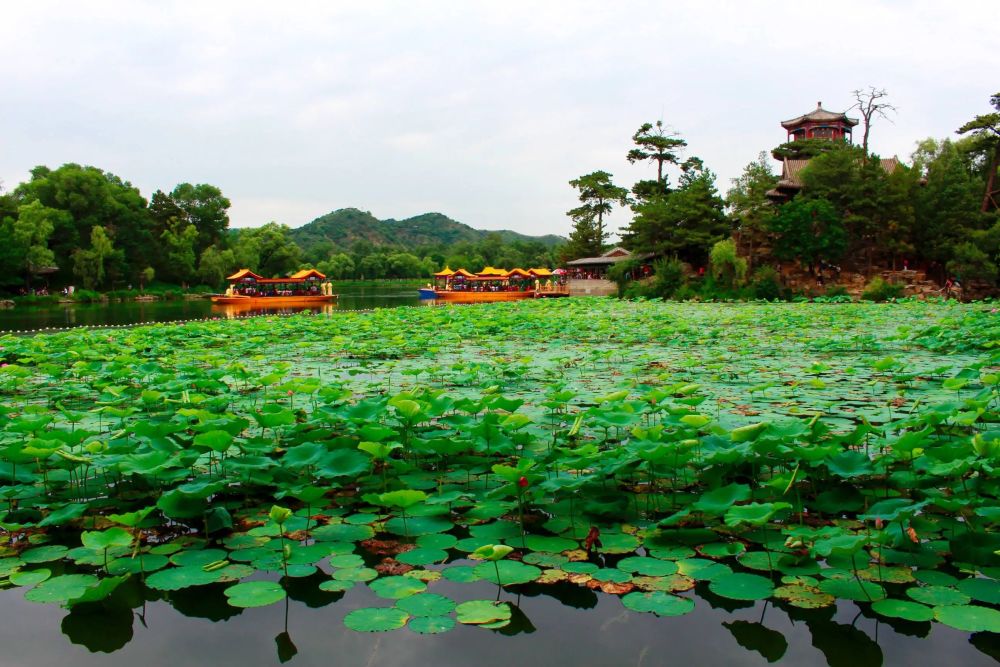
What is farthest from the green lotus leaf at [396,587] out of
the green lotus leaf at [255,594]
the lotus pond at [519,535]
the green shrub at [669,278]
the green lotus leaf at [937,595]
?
the green shrub at [669,278]

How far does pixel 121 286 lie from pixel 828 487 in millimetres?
43943

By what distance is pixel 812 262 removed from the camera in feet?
69.8

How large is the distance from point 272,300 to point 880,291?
2598 cm

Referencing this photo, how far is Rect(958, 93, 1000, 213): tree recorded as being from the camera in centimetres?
1994

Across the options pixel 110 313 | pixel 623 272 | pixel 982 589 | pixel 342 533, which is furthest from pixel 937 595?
pixel 110 313

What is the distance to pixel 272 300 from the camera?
32594 millimetres

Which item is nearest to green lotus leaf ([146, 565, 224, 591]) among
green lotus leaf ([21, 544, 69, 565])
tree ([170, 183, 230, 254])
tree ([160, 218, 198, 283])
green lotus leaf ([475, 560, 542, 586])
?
green lotus leaf ([21, 544, 69, 565])

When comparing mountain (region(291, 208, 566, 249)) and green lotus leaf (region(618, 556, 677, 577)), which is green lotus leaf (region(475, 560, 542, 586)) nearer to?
green lotus leaf (region(618, 556, 677, 577))

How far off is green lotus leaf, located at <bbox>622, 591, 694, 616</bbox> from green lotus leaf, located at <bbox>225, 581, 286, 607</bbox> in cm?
97

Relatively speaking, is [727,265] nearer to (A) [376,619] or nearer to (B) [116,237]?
(A) [376,619]

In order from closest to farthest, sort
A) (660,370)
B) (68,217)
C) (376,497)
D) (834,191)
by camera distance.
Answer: (376,497) → (660,370) → (834,191) → (68,217)

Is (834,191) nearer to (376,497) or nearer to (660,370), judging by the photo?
(660,370)

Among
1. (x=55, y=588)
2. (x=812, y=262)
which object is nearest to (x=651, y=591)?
(x=55, y=588)

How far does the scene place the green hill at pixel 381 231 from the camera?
10150 cm
